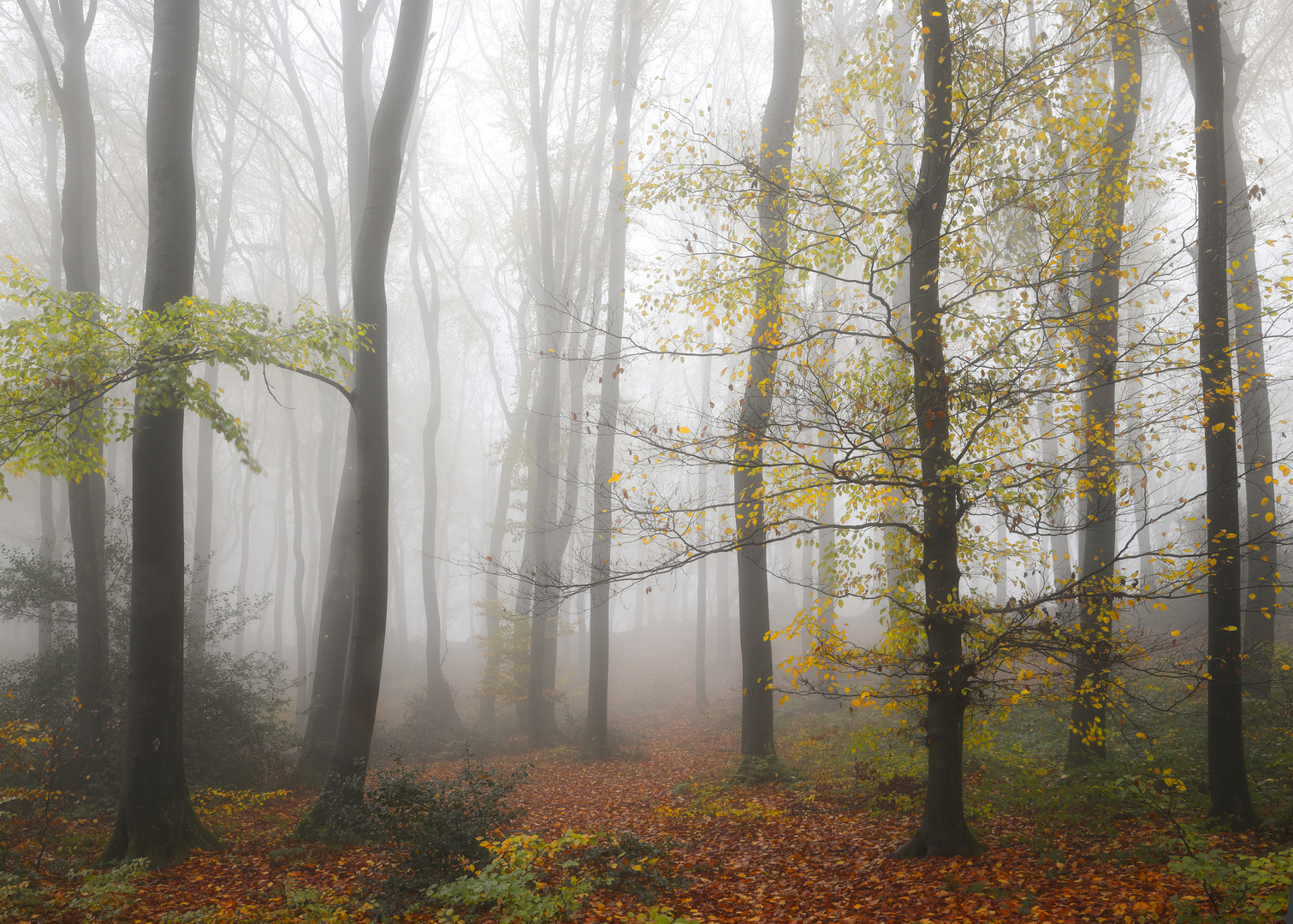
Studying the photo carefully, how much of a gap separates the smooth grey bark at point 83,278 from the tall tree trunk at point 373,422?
361cm

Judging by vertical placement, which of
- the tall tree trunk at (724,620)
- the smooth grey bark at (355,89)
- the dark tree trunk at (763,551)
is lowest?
the tall tree trunk at (724,620)

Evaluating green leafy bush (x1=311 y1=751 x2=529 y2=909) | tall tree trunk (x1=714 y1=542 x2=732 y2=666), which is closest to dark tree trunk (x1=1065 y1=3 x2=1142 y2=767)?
green leafy bush (x1=311 y1=751 x2=529 y2=909)

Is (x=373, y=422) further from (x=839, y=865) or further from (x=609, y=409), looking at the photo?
(x=839, y=865)

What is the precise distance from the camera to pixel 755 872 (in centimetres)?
568

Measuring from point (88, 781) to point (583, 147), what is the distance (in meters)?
17.1

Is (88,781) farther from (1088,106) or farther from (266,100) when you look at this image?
(266,100)

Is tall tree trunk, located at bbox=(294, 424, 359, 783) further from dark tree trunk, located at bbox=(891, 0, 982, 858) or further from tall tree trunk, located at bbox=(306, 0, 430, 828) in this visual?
dark tree trunk, located at bbox=(891, 0, 982, 858)

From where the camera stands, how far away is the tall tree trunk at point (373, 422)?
7429mm

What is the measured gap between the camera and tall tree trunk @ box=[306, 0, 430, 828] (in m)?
7.43

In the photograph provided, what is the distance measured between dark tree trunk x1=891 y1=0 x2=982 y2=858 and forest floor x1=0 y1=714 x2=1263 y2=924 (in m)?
0.45

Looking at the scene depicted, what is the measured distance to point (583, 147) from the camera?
18.5 meters

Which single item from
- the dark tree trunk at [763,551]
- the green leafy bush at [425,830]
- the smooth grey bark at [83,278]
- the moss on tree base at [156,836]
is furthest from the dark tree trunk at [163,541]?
the dark tree trunk at [763,551]

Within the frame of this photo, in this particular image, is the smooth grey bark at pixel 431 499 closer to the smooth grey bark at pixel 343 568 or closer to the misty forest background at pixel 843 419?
the misty forest background at pixel 843 419

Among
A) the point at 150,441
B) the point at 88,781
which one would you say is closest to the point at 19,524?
the point at 88,781
